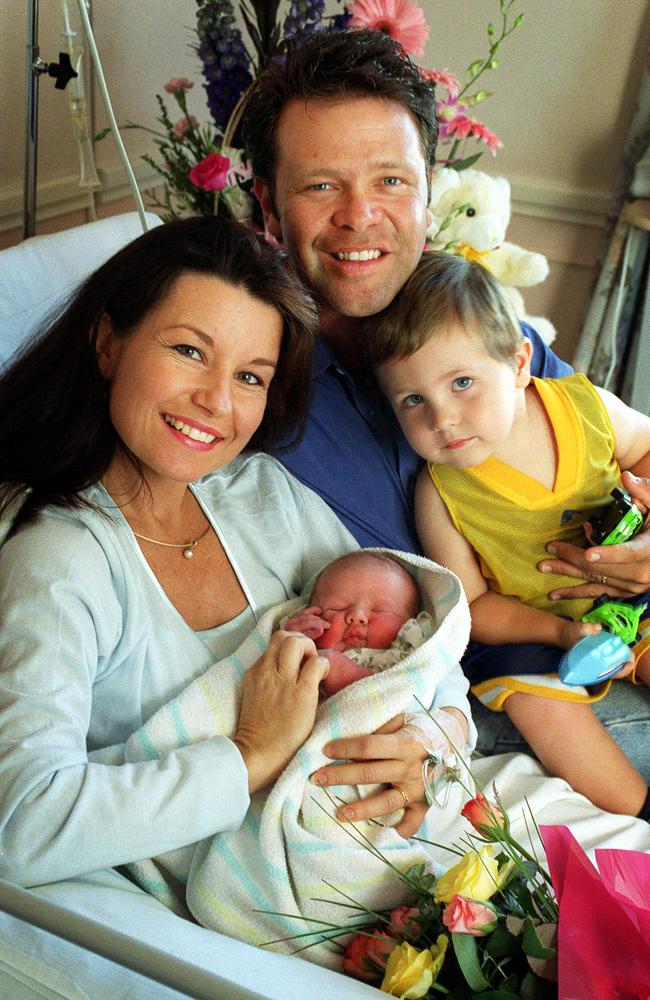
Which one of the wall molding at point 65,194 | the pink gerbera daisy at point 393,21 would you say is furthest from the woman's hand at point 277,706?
the wall molding at point 65,194

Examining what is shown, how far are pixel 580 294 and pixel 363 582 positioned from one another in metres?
2.22

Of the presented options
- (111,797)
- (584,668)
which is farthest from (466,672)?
(111,797)

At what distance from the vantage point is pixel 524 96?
320 centimetres

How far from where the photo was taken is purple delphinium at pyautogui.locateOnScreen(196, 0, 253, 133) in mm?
2221

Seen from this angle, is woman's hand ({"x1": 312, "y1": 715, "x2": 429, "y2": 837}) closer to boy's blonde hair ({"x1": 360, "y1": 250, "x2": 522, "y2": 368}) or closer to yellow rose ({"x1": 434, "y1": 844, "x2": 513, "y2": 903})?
yellow rose ({"x1": 434, "y1": 844, "x2": 513, "y2": 903})

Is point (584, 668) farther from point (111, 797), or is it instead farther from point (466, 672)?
point (111, 797)

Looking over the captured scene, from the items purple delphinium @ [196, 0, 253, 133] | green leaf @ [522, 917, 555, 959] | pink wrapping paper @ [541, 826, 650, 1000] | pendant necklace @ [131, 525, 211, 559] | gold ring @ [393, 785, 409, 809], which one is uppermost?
purple delphinium @ [196, 0, 253, 133]

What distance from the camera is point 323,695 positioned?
1359 mm

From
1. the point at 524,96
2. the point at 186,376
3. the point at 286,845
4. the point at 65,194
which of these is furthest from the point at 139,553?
the point at 524,96

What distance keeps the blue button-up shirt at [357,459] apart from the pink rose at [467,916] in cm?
83

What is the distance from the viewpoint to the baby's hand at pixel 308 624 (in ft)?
4.47

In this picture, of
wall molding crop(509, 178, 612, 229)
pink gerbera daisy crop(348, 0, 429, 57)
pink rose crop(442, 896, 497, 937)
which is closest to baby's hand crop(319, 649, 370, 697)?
pink rose crop(442, 896, 497, 937)

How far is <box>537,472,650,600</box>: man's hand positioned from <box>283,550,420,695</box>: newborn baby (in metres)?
0.37

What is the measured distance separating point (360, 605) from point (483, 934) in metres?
0.54
